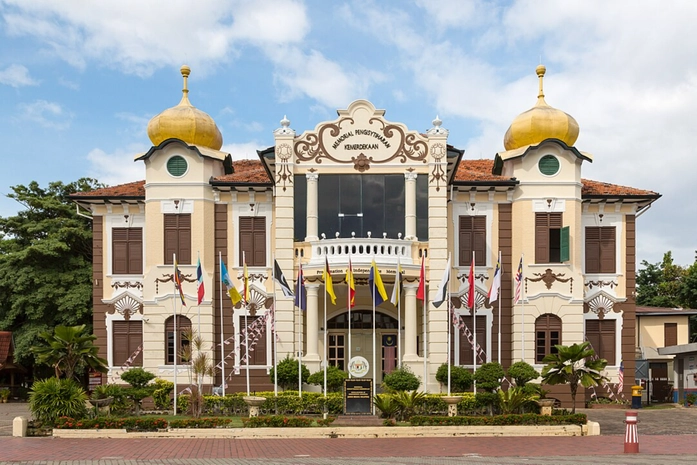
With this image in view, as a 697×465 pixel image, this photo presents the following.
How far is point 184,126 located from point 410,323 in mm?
11700

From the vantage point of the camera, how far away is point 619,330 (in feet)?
115

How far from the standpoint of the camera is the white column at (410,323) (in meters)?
32.2

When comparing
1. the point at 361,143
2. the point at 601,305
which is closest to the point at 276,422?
the point at 361,143

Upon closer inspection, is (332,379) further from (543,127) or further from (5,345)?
(5,345)

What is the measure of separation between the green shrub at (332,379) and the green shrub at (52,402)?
28.2ft

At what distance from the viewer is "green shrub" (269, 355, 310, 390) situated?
103 feet

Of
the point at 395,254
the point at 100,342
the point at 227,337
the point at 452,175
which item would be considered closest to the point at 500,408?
the point at 395,254

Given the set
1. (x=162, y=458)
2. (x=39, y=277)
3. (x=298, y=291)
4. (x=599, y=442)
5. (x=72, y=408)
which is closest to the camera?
(x=162, y=458)

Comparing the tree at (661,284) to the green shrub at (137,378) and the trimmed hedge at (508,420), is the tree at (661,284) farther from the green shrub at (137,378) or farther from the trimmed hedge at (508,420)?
the green shrub at (137,378)

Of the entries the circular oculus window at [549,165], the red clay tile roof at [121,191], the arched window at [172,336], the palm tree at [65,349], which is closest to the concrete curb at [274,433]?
the palm tree at [65,349]

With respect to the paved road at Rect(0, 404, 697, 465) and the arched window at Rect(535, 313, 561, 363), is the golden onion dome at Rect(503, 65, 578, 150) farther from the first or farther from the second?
the paved road at Rect(0, 404, 697, 465)

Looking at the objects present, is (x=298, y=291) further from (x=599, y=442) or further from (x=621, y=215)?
(x=621, y=215)

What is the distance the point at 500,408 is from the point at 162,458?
36.1 feet

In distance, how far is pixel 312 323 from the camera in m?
32.2
